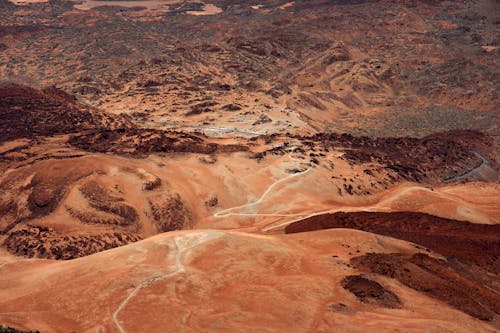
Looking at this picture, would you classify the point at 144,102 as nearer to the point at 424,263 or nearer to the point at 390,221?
the point at 390,221

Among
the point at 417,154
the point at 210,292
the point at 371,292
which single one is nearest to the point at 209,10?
the point at 417,154

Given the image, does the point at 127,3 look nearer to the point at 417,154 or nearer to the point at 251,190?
the point at 417,154

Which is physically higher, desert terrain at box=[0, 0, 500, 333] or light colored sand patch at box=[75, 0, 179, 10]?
light colored sand patch at box=[75, 0, 179, 10]

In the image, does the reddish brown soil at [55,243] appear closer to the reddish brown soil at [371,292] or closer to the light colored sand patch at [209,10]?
the reddish brown soil at [371,292]

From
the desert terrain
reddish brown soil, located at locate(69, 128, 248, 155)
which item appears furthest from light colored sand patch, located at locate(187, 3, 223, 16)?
reddish brown soil, located at locate(69, 128, 248, 155)

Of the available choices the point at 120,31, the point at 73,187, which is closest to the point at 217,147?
the point at 73,187

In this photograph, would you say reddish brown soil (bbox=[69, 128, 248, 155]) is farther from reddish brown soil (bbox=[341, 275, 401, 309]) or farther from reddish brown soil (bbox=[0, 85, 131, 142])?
reddish brown soil (bbox=[341, 275, 401, 309])
